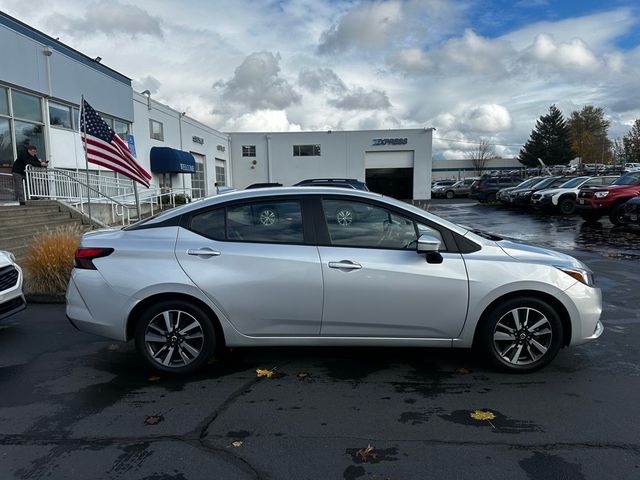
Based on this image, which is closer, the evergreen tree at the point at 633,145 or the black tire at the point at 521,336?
the black tire at the point at 521,336

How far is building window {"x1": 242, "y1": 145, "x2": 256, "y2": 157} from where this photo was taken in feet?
133

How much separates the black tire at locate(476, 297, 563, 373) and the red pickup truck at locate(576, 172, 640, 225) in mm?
12742

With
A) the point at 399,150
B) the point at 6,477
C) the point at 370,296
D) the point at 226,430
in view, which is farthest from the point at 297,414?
the point at 399,150

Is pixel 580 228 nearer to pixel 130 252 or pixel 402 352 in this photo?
pixel 402 352

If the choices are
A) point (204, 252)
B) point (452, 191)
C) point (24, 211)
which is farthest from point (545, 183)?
point (204, 252)

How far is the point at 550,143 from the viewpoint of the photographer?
71375mm

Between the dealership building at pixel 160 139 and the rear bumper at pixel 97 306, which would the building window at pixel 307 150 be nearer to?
the dealership building at pixel 160 139

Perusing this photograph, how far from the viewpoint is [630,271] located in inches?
327

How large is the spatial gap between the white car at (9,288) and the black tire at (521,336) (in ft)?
15.8

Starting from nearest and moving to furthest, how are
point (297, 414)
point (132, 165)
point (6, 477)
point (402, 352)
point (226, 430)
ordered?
point (6, 477) → point (226, 430) → point (297, 414) → point (402, 352) → point (132, 165)

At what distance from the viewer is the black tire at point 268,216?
161 inches

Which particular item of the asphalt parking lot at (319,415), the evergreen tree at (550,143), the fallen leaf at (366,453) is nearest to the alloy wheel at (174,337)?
the asphalt parking lot at (319,415)

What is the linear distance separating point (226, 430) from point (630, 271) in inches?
316

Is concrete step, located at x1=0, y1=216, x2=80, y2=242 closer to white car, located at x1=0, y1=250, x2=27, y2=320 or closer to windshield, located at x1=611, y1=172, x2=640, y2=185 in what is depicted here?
white car, located at x1=0, y1=250, x2=27, y2=320
